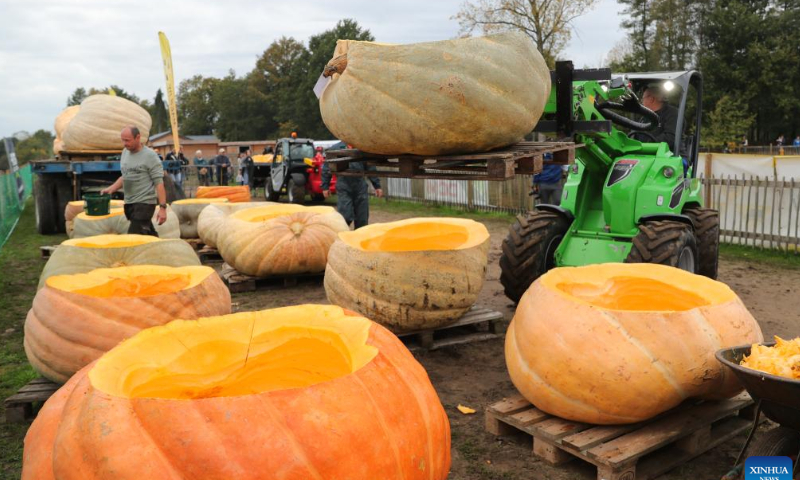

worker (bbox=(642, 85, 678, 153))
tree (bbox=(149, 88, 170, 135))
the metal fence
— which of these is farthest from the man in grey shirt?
tree (bbox=(149, 88, 170, 135))

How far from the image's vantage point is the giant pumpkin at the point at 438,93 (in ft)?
11.4

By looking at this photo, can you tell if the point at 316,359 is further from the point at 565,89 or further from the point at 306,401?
the point at 565,89

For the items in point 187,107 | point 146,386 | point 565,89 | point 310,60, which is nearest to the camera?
point 146,386

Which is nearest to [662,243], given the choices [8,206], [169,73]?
[8,206]

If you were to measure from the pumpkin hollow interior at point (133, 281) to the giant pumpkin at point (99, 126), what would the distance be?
9784 mm

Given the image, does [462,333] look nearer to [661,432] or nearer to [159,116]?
[661,432]

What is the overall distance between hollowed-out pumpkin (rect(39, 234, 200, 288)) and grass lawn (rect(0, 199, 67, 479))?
2.48ft

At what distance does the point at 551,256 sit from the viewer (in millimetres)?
6133

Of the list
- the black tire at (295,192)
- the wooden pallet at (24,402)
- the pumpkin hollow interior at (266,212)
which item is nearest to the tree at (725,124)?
the black tire at (295,192)

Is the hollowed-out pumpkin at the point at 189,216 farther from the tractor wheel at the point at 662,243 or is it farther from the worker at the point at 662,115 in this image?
the tractor wheel at the point at 662,243

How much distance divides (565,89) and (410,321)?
7.82 feet

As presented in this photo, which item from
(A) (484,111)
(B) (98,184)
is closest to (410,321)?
(A) (484,111)

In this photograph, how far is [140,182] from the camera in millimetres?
7207

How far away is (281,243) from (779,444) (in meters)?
5.62
